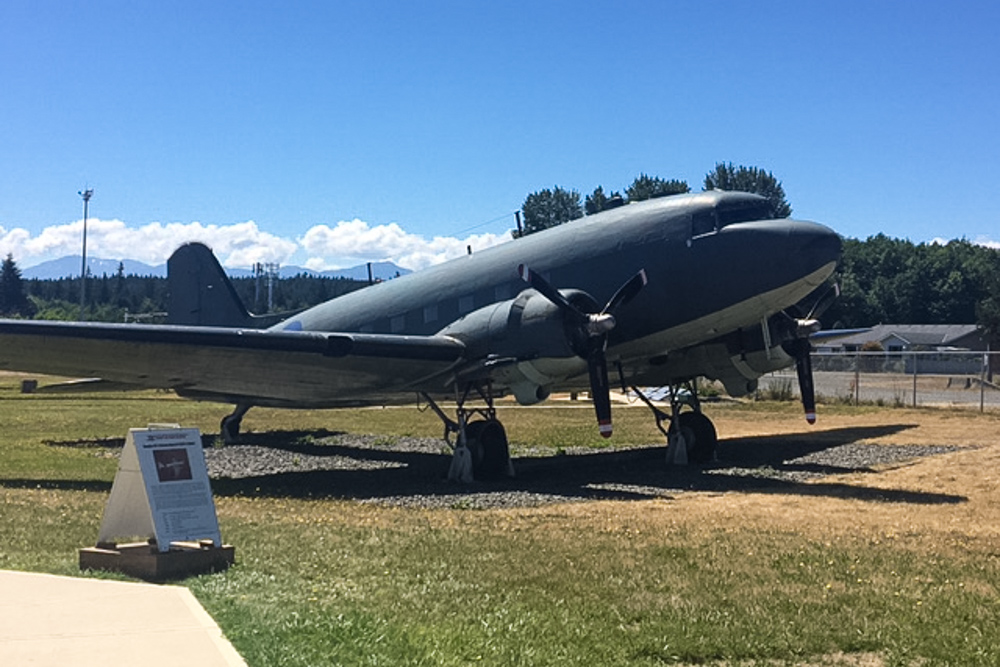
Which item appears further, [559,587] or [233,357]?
[233,357]

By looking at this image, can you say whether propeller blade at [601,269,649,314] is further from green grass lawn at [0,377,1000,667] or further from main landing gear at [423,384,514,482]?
green grass lawn at [0,377,1000,667]

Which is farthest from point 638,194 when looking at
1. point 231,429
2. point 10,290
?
point 10,290

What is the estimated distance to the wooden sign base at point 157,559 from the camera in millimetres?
8617

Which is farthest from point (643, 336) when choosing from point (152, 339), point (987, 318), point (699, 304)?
point (987, 318)

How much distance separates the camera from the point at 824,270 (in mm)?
17266

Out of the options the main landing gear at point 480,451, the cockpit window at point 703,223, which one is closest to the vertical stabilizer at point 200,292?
the main landing gear at point 480,451

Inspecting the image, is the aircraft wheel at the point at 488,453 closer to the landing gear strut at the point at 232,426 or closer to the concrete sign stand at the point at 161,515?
the concrete sign stand at the point at 161,515

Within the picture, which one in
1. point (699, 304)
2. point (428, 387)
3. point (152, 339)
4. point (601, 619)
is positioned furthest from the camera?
point (428, 387)

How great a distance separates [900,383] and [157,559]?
50.4 metres

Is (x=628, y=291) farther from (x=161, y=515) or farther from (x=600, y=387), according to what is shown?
(x=161, y=515)

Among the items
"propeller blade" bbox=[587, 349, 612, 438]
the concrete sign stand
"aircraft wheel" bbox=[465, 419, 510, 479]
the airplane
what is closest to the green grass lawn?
the concrete sign stand

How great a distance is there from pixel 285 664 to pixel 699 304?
522 inches

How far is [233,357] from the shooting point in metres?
17.8

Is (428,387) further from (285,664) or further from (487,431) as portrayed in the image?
(285,664)
